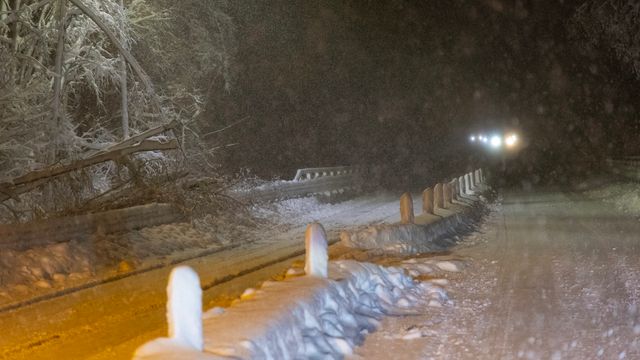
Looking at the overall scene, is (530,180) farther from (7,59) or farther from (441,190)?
(7,59)

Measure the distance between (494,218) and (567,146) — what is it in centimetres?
6487

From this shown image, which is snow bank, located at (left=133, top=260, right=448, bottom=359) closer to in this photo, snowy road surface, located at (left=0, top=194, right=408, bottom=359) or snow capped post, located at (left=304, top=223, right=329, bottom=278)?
snow capped post, located at (left=304, top=223, right=329, bottom=278)

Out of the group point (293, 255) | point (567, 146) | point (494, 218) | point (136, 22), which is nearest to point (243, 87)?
point (136, 22)

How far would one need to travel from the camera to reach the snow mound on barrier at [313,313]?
5094mm

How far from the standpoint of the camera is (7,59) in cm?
1573

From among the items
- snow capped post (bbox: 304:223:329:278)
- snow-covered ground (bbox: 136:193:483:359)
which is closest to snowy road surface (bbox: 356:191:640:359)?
snow-covered ground (bbox: 136:193:483:359)

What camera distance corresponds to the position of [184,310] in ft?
15.3

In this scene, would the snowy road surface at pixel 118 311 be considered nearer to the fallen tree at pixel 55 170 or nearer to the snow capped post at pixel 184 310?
the snow capped post at pixel 184 310

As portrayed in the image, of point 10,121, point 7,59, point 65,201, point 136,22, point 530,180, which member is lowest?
point 530,180

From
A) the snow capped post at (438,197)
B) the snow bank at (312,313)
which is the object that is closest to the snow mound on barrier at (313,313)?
the snow bank at (312,313)

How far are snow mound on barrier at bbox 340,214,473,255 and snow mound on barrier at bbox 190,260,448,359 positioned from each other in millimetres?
3471

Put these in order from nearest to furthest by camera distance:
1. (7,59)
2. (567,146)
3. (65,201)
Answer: (65,201) → (7,59) → (567,146)

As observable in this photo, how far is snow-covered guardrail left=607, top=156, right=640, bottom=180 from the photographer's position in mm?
29752

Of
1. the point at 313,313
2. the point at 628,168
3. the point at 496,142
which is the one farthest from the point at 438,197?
the point at 496,142
